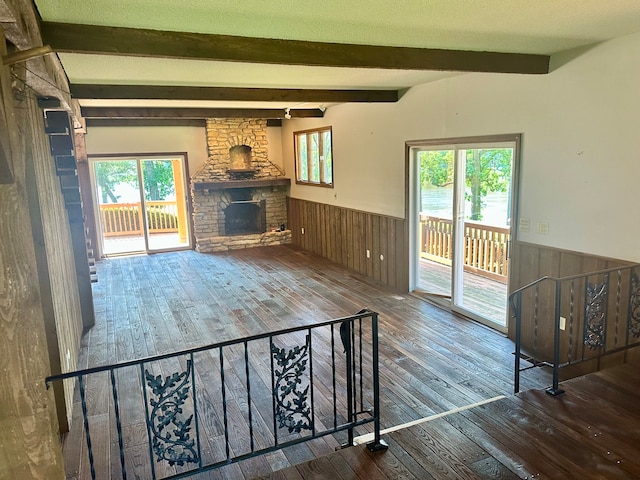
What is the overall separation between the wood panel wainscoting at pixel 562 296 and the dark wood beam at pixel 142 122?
7.22 meters

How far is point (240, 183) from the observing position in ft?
31.9

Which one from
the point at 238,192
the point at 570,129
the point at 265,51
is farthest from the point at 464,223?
the point at 238,192

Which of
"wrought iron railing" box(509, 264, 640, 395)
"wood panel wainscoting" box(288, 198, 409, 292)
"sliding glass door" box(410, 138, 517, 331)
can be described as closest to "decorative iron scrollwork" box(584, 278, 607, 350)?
"wrought iron railing" box(509, 264, 640, 395)

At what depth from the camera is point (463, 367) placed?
4.14 metres

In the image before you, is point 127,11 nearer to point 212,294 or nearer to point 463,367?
point 463,367

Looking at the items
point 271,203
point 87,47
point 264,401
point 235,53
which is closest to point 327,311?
point 264,401

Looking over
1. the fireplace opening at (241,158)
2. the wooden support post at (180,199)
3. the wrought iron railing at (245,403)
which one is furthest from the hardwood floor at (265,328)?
the fireplace opening at (241,158)

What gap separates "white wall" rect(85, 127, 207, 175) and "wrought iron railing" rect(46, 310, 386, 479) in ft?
19.8

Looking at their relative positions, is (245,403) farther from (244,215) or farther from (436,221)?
(244,215)

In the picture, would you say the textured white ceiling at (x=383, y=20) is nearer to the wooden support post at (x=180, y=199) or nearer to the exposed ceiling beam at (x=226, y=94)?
the exposed ceiling beam at (x=226, y=94)

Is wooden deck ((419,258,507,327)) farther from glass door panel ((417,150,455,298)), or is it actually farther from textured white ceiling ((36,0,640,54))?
textured white ceiling ((36,0,640,54))

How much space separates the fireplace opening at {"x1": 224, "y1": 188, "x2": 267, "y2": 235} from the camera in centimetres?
1012

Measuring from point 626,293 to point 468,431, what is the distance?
1.93m

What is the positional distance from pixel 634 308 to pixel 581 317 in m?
0.54
